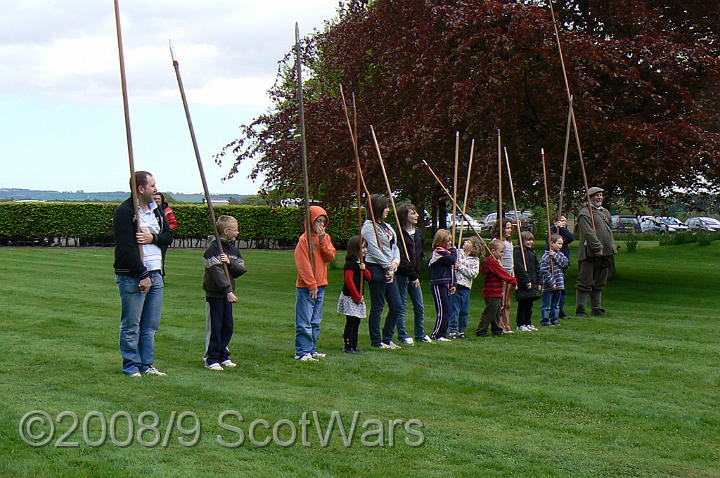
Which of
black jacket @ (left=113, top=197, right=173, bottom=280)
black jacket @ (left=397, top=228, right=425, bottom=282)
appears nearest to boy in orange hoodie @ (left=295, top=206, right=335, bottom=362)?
black jacket @ (left=397, top=228, right=425, bottom=282)

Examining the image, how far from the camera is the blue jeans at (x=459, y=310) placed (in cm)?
1119

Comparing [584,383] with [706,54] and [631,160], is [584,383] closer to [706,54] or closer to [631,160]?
[631,160]

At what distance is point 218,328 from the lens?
8492mm

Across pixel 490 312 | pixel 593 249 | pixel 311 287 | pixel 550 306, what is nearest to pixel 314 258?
pixel 311 287

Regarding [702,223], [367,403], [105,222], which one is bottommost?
[367,403]

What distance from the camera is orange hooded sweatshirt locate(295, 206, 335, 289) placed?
352 inches

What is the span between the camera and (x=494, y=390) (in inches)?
293

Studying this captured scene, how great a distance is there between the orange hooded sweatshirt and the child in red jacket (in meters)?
2.87

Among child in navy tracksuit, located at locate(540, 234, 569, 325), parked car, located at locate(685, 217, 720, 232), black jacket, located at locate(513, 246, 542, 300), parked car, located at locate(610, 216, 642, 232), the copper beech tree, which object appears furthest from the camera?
parked car, located at locate(685, 217, 720, 232)

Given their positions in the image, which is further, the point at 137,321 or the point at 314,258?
the point at 314,258

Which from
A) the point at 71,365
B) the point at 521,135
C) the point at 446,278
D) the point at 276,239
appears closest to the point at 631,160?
the point at 521,135

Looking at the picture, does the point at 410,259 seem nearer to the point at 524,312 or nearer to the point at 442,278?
the point at 442,278

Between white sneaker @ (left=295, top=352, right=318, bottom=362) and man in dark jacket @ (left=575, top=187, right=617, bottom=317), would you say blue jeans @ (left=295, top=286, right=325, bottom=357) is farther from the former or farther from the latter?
man in dark jacket @ (left=575, top=187, right=617, bottom=317)

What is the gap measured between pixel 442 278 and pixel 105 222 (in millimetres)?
25931
